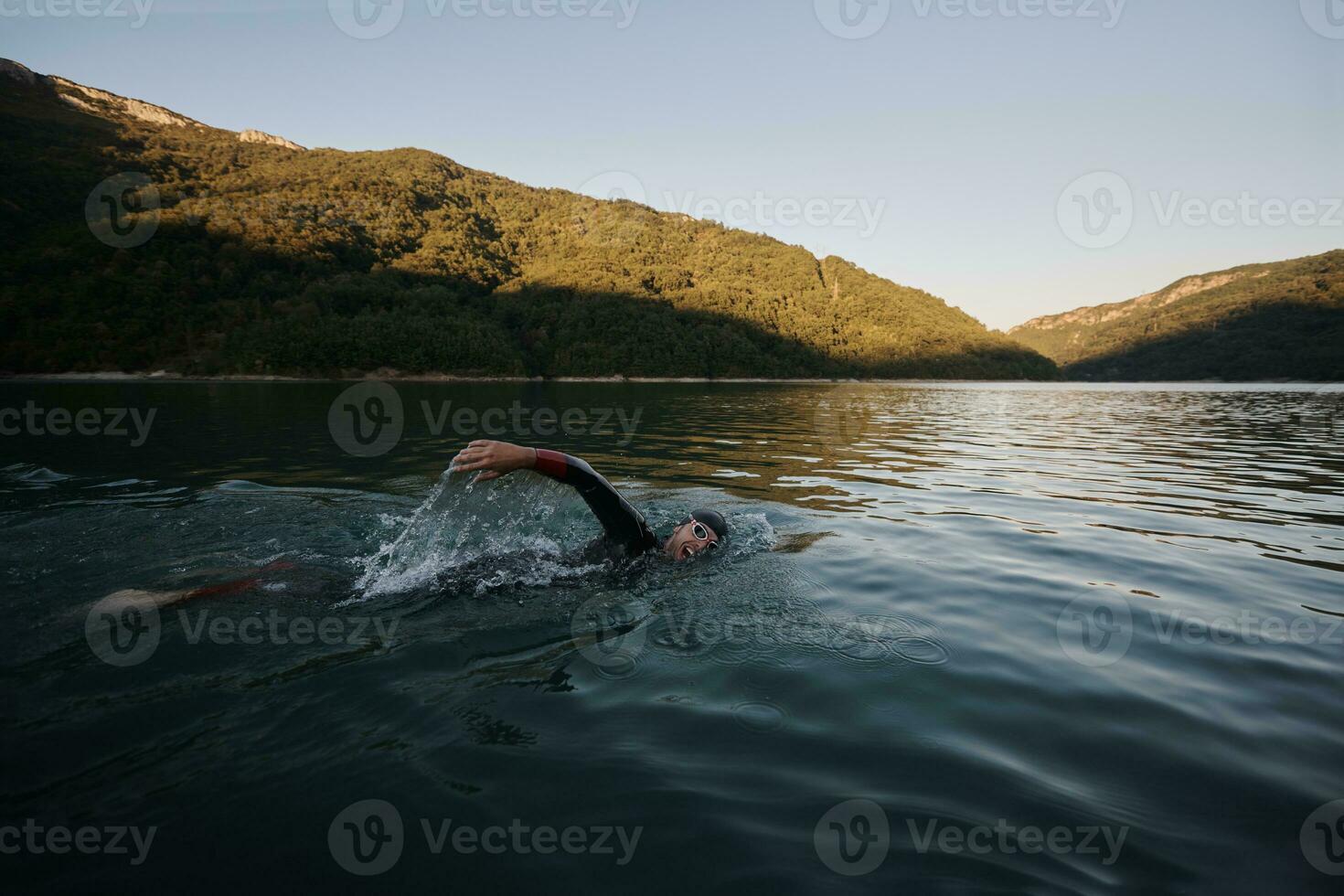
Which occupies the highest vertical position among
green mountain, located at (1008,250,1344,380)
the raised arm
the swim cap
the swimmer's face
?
green mountain, located at (1008,250,1344,380)

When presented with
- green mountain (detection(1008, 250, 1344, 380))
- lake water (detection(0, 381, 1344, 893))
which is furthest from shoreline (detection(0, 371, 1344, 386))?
lake water (detection(0, 381, 1344, 893))

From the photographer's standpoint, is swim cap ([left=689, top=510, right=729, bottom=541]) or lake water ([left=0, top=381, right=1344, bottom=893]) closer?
lake water ([left=0, top=381, right=1344, bottom=893])

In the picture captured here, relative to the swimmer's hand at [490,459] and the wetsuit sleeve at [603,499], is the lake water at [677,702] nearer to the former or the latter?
the wetsuit sleeve at [603,499]

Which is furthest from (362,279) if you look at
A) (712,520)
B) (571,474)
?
(571,474)

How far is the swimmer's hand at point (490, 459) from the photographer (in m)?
4.48

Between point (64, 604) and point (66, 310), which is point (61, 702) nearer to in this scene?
point (64, 604)

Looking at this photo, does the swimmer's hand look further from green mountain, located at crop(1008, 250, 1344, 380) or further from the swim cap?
green mountain, located at crop(1008, 250, 1344, 380)

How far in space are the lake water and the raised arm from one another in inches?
17.4

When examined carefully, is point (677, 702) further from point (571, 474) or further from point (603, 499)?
point (603, 499)

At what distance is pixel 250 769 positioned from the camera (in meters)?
2.91

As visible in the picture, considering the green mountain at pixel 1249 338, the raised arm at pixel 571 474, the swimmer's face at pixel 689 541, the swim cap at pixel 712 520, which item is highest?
the green mountain at pixel 1249 338

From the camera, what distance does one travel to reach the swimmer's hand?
448cm

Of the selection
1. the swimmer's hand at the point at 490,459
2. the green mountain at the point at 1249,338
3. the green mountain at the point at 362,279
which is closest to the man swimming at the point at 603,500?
the swimmer's hand at the point at 490,459

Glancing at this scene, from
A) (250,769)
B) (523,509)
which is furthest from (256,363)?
(250,769)
